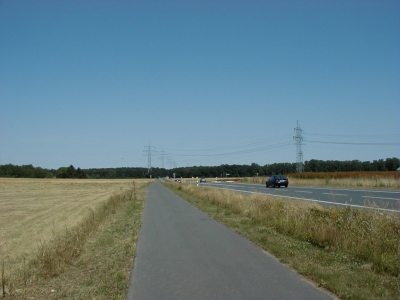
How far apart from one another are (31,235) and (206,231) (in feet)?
27.4

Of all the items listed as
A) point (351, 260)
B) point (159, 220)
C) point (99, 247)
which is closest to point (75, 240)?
point (99, 247)

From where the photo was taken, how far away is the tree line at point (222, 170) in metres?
102

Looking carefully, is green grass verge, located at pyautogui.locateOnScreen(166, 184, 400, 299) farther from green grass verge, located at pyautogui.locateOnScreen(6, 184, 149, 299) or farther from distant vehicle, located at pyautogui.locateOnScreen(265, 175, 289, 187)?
distant vehicle, located at pyautogui.locateOnScreen(265, 175, 289, 187)

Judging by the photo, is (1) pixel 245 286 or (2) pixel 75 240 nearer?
(1) pixel 245 286

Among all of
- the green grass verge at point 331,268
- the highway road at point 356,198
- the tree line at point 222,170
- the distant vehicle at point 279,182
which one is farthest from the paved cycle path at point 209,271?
the tree line at point 222,170

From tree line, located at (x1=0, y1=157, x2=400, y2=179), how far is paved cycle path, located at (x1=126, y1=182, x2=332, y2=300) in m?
67.4

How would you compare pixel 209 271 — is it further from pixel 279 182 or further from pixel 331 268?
pixel 279 182

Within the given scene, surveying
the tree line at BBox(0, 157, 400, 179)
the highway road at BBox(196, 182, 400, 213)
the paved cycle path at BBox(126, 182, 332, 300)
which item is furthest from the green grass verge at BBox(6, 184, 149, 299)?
the tree line at BBox(0, 157, 400, 179)

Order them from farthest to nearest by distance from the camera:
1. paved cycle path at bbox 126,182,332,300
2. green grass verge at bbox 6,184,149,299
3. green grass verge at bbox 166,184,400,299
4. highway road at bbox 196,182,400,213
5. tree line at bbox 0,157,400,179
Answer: tree line at bbox 0,157,400,179 < highway road at bbox 196,182,400,213 < green grass verge at bbox 6,184,149,299 < paved cycle path at bbox 126,182,332,300 < green grass verge at bbox 166,184,400,299

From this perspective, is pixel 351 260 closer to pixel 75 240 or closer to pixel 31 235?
pixel 75 240

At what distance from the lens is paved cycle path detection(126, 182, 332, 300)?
671 cm

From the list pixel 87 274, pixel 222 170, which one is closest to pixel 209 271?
pixel 87 274

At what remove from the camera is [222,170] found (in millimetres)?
160875

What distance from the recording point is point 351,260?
28.8 ft
